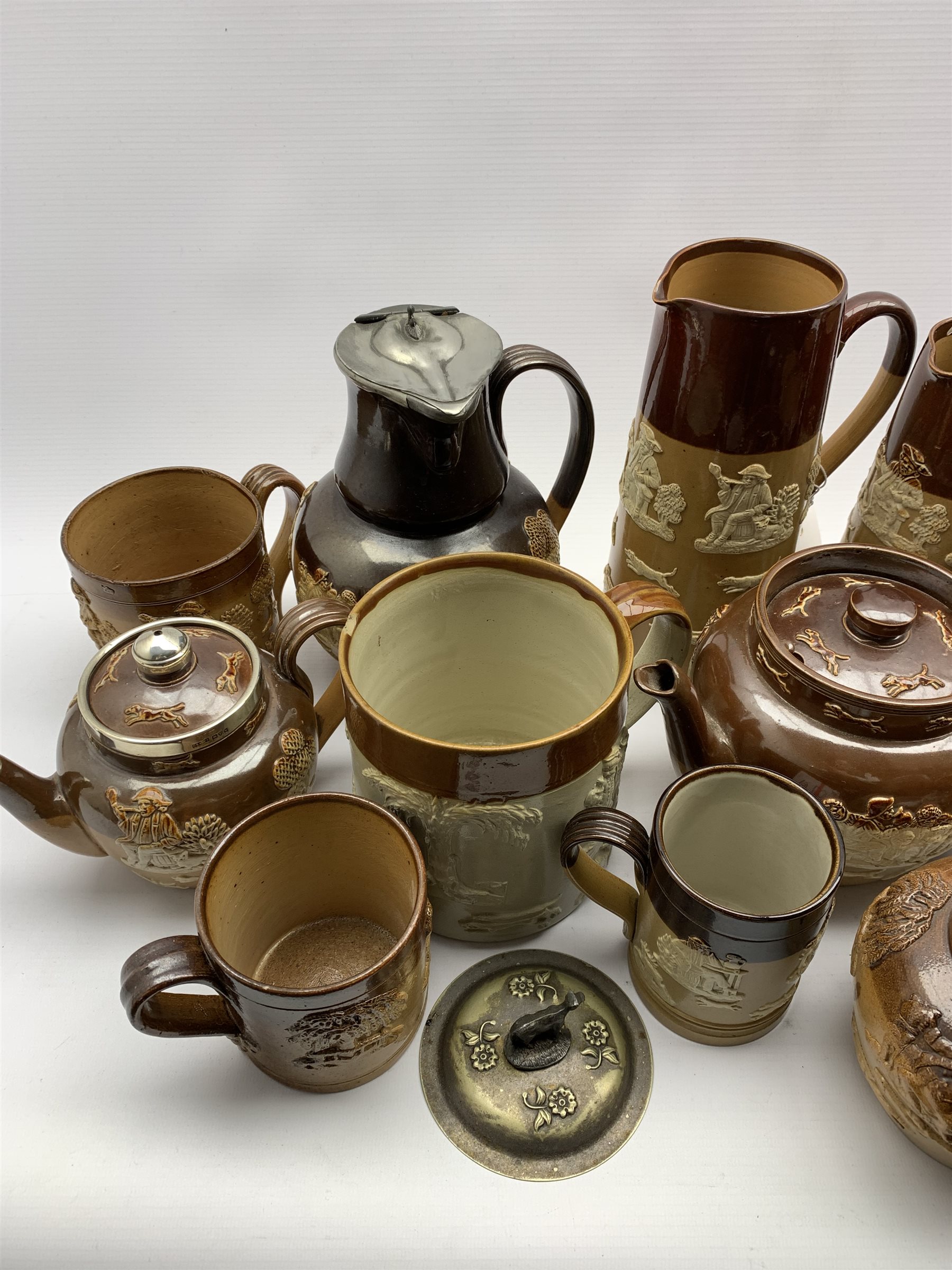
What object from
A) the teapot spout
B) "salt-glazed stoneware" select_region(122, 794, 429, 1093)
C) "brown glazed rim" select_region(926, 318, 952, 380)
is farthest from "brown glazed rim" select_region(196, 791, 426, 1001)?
"brown glazed rim" select_region(926, 318, 952, 380)

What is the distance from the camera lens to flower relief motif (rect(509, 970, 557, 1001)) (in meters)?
1.30

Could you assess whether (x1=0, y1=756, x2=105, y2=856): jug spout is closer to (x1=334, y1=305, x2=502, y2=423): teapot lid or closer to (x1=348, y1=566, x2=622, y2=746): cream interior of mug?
(x1=348, y1=566, x2=622, y2=746): cream interior of mug

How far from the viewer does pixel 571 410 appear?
1.68 m

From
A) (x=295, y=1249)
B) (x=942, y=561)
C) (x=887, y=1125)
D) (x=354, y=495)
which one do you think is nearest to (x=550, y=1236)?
(x=295, y=1249)

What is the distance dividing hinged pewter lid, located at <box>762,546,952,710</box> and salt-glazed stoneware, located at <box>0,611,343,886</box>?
0.69 m

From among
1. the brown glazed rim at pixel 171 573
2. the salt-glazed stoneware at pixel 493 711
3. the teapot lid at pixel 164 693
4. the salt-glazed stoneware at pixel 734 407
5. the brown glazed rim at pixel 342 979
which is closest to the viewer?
the brown glazed rim at pixel 342 979

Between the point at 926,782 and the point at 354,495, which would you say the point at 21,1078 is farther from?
the point at 926,782

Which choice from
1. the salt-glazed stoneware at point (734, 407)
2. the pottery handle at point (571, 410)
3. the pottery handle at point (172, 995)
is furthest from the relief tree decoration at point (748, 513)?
the pottery handle at point (172, 995)

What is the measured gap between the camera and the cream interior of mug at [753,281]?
1.53m

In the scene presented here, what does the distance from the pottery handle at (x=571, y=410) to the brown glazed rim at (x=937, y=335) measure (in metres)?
0.56

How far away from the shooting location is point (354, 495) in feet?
4.99

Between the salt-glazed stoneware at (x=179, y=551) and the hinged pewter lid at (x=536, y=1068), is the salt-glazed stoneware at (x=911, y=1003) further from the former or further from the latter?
the salt-glazed stoneware at (x=179, y=551)

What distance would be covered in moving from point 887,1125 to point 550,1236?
0.46 meters

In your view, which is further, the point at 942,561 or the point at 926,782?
the point at 942,561
